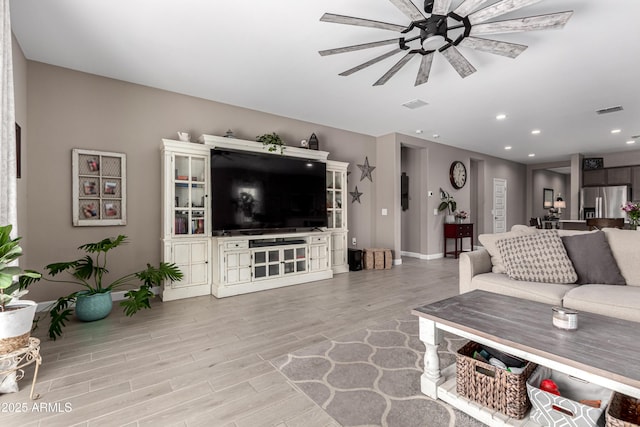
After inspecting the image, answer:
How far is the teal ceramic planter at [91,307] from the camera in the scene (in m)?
2.83

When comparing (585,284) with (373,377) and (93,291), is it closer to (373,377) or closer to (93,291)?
(373,377)

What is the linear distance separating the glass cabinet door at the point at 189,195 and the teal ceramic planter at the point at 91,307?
3.48 feet

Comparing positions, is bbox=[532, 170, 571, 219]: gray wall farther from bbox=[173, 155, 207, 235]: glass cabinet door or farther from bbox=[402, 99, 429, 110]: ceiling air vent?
bbox=[173, 155, 207, 235]: glass cabinet door

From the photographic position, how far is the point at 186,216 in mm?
3811

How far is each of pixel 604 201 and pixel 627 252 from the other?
24.1 ft

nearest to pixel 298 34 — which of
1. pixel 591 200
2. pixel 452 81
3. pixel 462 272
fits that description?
pixel 452 81

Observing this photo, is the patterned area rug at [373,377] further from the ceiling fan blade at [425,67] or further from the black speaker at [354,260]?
the black speaker at [354,260]

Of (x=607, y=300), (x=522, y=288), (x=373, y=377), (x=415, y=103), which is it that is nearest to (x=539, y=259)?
(x=522, y=288)

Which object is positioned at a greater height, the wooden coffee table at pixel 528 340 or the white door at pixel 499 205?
the white door at pixel 499 205

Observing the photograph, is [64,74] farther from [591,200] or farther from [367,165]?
[591,200]

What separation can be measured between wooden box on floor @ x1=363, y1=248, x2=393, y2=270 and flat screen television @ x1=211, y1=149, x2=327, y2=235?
1.20 metres

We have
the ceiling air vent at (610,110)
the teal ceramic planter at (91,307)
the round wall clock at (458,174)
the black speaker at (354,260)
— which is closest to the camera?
the teal ceramic planter at (91,307)

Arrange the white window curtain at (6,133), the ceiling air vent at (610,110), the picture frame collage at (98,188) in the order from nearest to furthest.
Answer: the white window curtain at (6,133)
the picture frame collage at (98,188)
the ceiling air vent at (610,110)

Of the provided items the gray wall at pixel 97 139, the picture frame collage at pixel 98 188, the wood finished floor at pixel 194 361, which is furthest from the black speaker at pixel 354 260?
the picture frame collage at pixel 98 188
